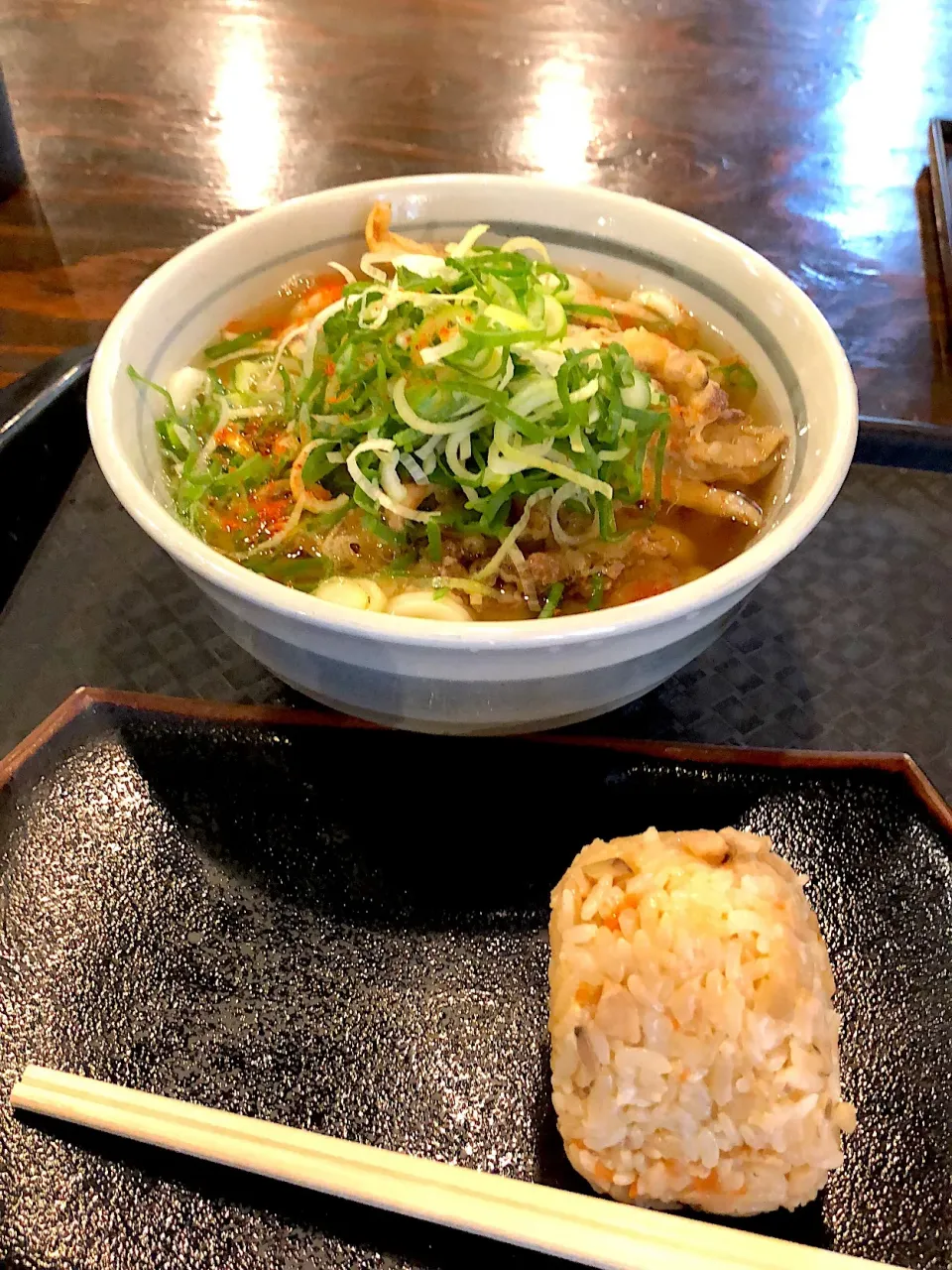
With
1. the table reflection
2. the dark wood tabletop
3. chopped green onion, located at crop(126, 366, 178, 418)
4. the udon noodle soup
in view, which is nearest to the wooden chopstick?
the udon noodle soup

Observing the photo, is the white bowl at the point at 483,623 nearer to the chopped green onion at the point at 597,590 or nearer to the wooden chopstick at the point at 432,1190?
the chopped green onion at the point at 597,590

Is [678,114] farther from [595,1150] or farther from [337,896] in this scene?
[595,1150]

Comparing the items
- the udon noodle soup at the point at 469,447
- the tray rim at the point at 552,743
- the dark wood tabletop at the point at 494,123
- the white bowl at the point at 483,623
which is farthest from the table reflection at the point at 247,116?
the tray rim at the point at 552,743

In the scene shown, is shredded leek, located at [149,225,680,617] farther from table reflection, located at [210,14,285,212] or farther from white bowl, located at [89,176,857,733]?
table reflection, located at [210,14,285,212]

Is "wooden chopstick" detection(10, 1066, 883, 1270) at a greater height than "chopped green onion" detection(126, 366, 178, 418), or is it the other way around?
"chopped green onion" detection(126, 366, 178, 418)

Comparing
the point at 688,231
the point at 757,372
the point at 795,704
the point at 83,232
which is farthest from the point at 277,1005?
the point at 83,232

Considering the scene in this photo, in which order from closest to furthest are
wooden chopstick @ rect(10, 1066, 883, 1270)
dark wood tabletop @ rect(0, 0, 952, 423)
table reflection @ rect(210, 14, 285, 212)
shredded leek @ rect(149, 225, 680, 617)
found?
wooden chopstick @ rect(10, 1066, 883, 1270) → shredded leek @ rect(149, 225, 680, 617) → dark wood tabletop @ rect(0, 0, 952, 423) → table reflection @ rect(210, 14, 285, 212)
